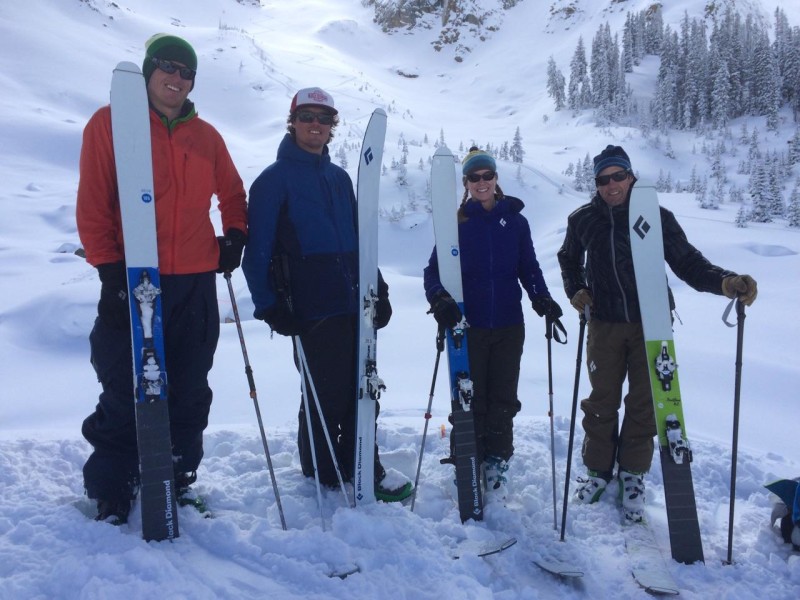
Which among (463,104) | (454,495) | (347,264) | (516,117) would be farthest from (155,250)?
(463,104)

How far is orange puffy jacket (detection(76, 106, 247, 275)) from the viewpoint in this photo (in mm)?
2225

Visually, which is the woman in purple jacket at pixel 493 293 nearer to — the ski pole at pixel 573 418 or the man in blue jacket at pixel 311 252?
the ski pole at pixel 573 418

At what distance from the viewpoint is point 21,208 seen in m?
12.0

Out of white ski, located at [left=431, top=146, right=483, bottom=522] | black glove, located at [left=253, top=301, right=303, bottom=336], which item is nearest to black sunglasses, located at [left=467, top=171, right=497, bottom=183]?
white ski, located at [left=431, top=146, right=483, bottom=522]

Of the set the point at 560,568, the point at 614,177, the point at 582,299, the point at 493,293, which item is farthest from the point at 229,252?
the point at 560,568

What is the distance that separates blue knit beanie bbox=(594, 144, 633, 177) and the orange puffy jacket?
1966mm

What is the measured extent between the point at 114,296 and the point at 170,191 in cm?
54

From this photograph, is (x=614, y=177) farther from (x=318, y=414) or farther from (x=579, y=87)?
(x=579, y=87)

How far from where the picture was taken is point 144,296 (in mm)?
2281

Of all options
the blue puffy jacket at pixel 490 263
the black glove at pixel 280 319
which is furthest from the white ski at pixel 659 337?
the black glove at pixel 280 319

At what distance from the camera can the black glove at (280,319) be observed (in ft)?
8.16

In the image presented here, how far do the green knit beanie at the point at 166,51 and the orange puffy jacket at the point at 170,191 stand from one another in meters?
0.21

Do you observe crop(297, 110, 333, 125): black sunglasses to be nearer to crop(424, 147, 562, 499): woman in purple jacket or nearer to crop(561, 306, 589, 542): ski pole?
crop(424, 147, 562, 499): woman in purple jacket

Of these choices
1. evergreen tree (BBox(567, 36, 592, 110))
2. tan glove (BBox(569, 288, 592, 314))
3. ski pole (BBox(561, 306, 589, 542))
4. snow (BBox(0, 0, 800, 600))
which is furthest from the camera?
evergreen tree (BBox(567, 36, 592, 110))
